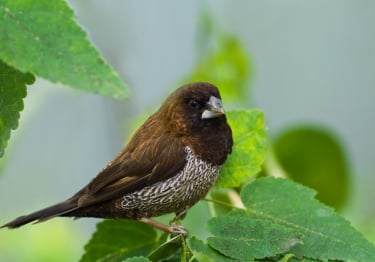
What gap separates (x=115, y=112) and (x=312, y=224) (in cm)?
383

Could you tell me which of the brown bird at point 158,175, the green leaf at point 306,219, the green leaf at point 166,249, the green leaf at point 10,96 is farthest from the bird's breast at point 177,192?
the green leaf at point 10,96

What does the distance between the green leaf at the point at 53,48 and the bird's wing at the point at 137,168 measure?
0.55m

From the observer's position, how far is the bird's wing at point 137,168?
1.24 meters

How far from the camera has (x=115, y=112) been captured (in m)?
4.84

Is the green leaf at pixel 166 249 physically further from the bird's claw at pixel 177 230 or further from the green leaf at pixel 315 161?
the green leaf at pixel 315 161

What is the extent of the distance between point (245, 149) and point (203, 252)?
0.31 metres

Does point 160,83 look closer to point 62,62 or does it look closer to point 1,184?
point 1,184

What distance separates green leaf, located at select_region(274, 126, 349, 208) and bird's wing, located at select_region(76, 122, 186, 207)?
26.9 inches

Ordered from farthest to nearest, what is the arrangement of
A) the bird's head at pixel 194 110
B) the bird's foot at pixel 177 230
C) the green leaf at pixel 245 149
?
the bird's head at pixel 194 110 < the green leaf at pixel 245 149 < the bird's foot at pixel 177 230

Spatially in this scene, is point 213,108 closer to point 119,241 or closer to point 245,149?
point 245,149

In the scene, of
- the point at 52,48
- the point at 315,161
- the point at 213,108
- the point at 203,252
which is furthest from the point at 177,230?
the point at 315,161

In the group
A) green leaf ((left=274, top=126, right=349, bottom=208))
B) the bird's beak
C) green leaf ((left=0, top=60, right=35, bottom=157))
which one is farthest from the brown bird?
green leaf ((left=274, top=126, right=349, bottom=208))

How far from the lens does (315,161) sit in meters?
1.93

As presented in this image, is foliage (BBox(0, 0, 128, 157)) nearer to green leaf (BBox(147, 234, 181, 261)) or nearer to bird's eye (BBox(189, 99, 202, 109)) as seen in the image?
green leaf (BBox(147, 234, 181, 261))
